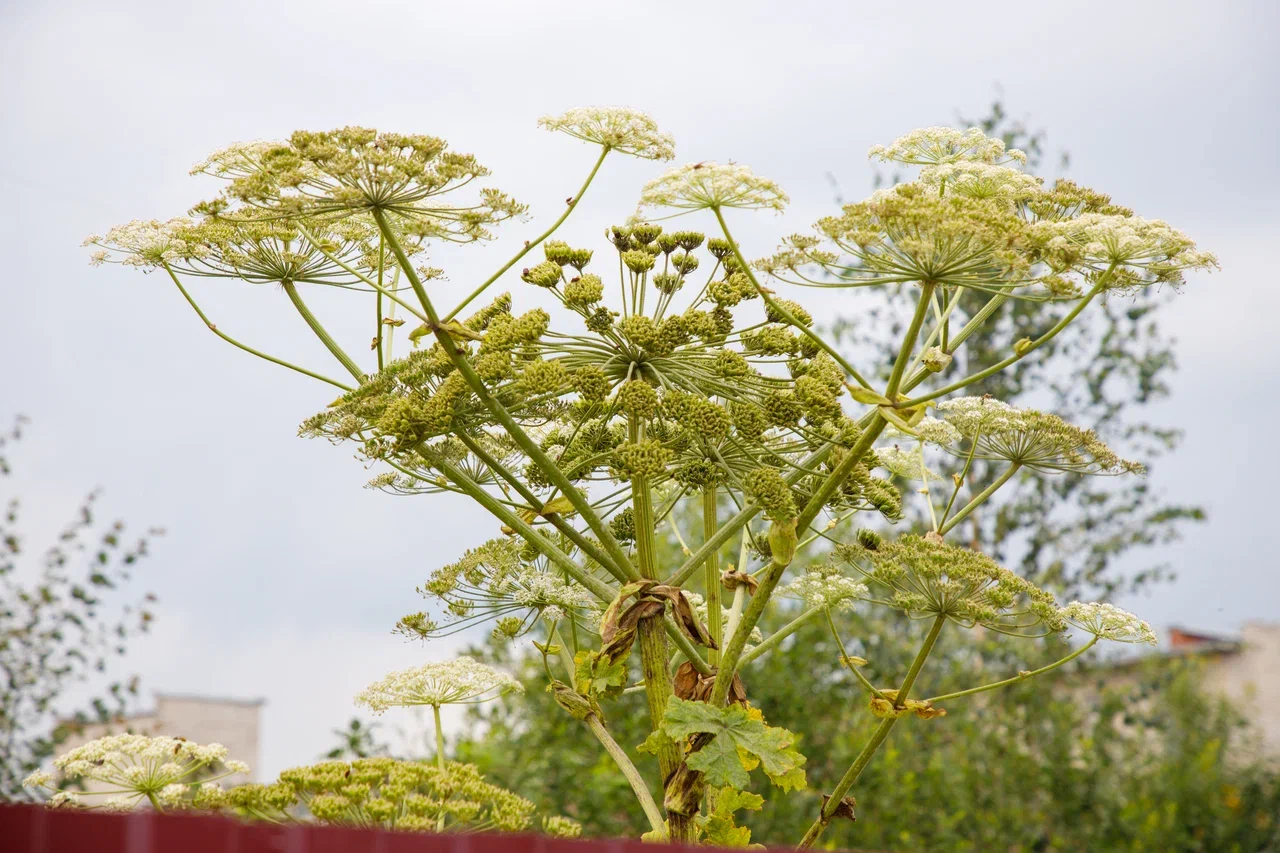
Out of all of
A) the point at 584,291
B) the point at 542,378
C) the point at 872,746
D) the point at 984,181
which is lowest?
the point at 872,746

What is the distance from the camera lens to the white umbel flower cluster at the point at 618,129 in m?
3.64

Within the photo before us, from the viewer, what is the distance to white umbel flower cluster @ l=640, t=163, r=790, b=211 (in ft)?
10.9

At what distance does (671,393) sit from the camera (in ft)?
11.1

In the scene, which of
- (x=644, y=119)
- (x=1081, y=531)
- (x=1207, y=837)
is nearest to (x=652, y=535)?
(x=644, y=119)

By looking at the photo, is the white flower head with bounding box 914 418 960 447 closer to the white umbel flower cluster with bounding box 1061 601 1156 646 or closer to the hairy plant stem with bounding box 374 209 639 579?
the white umbel flower cluster with bounding box 1061 601 1156 646

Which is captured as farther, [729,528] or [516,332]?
[729,528]

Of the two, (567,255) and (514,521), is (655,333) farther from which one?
(514,521)

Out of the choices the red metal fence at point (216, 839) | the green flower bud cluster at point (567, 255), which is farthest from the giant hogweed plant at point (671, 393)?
the red metal fence at point (216, 839)

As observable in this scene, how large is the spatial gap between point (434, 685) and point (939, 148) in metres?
2.66

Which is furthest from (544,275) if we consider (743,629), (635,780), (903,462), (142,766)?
(142,766)

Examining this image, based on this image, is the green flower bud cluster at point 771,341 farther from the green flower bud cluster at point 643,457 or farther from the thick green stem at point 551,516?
the thick green stem at point 551,516

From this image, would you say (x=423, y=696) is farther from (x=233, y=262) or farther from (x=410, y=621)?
(x=233, y=262)

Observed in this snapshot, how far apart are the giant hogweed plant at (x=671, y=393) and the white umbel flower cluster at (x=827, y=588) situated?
0.04ft

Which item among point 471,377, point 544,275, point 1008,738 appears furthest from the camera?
point 1008,738
